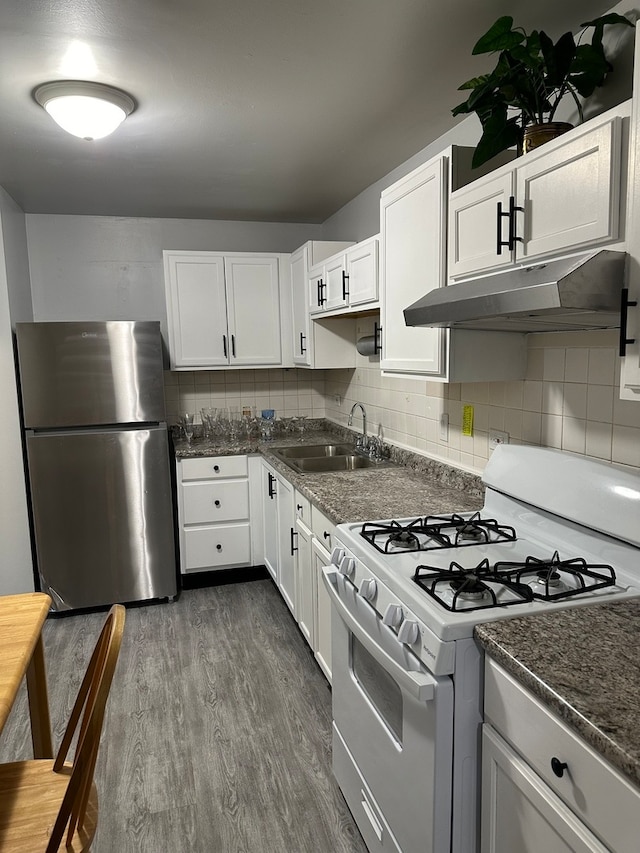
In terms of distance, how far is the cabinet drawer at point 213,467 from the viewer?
360cm

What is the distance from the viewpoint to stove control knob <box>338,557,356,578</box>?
170cm

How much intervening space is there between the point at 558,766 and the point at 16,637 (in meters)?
1.26

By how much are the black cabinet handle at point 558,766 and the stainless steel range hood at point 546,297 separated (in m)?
0.84

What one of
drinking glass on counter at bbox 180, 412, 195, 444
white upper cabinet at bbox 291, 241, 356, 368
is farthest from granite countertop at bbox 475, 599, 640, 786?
drinking glass on counter at bbox 180, 412, 195, 444

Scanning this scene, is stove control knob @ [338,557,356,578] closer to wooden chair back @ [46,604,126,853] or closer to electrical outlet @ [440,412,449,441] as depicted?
wooden chair back @ [46,604,126,853]

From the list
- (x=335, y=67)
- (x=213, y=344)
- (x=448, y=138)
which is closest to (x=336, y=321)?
(x=213, y=344)

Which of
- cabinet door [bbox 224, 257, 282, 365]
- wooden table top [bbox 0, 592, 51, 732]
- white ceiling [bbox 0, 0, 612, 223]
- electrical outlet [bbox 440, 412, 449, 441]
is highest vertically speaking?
white ceiling [bbox 0, 0, 612, 223]

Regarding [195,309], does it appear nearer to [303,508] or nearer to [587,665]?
[303,508]

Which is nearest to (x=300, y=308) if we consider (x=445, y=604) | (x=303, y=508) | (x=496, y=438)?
(x=303, y=508)

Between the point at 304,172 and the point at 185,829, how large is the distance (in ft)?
9.56

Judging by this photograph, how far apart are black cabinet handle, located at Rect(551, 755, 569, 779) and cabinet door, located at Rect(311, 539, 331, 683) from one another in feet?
4.47

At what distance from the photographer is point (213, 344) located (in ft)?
12.6

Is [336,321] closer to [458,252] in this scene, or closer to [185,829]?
[458,252]

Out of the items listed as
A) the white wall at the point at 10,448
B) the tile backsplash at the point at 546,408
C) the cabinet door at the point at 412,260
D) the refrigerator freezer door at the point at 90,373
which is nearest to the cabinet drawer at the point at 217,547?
the refrigerator freezer door at the point at 90,373
